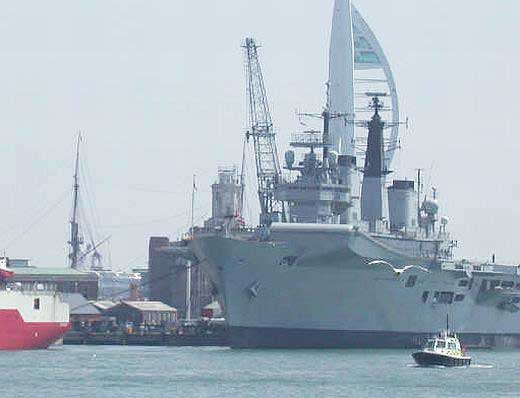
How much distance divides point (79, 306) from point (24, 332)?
125 ft

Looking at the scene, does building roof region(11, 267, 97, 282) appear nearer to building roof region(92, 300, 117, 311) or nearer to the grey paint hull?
building roof region(92, 300, 117, 311)

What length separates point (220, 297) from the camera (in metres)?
96.4

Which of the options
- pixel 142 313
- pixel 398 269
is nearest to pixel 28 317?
pixel 398 269

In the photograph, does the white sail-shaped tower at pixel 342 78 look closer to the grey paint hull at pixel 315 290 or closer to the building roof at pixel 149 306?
the grey paint hull at pixel 315 290

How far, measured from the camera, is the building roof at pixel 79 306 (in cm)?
12975

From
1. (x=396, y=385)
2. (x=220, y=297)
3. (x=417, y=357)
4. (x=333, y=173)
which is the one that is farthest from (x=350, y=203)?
(x=396, y=385)

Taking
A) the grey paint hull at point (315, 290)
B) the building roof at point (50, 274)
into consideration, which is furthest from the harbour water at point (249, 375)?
the building roof at point (50, 274)

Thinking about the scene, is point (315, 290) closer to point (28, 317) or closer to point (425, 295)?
point (425, 295)

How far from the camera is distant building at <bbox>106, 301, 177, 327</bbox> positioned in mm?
136000

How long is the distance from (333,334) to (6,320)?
1510 cm

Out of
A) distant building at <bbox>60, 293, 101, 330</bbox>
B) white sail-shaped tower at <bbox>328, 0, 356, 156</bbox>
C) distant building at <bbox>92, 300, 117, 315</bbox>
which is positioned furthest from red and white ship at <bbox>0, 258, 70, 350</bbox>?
distant building at <bbox>92, 300, 117, 315</bbox>

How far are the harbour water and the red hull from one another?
0.90 meters

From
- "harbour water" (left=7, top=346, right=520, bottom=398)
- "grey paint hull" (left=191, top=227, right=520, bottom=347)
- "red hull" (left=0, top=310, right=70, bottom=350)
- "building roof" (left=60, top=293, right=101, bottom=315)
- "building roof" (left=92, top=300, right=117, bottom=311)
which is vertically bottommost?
"harbour water" (left=7, top=346, right=520, bottom=398)

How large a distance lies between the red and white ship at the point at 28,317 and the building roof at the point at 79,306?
3284 centimetres
